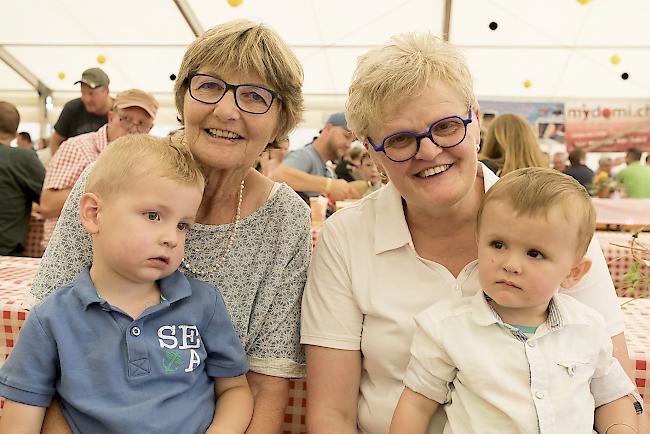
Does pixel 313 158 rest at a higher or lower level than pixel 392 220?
higher

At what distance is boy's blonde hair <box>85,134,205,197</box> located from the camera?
1287mm

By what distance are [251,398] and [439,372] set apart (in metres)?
0.45

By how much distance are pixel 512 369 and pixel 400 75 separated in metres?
0.68

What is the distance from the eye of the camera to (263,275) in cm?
160

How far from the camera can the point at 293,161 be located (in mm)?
4660

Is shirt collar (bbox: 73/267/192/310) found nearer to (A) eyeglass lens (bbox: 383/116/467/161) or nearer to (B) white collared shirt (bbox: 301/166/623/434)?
(B) white collared shirt (bbox: 301/166/623/434)

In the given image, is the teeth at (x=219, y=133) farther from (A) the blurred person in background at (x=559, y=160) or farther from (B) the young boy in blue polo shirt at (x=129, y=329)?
(A) the blurred person in background at (x=559, y=160)

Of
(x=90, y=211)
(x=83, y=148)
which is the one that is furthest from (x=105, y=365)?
(x=83, y=148)

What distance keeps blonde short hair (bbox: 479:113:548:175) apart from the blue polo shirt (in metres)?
2.79

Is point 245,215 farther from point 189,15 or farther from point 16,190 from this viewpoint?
point 189,15

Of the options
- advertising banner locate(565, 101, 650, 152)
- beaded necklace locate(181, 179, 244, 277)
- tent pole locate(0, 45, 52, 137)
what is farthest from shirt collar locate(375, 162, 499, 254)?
tent pole locate(0, 45, 52, 137)

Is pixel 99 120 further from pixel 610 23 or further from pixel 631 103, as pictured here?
pixel 631 103

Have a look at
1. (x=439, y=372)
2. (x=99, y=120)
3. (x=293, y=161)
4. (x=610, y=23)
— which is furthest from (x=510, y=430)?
(x=610, y=23)

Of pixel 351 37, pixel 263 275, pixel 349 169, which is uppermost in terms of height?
pixel 351 37
